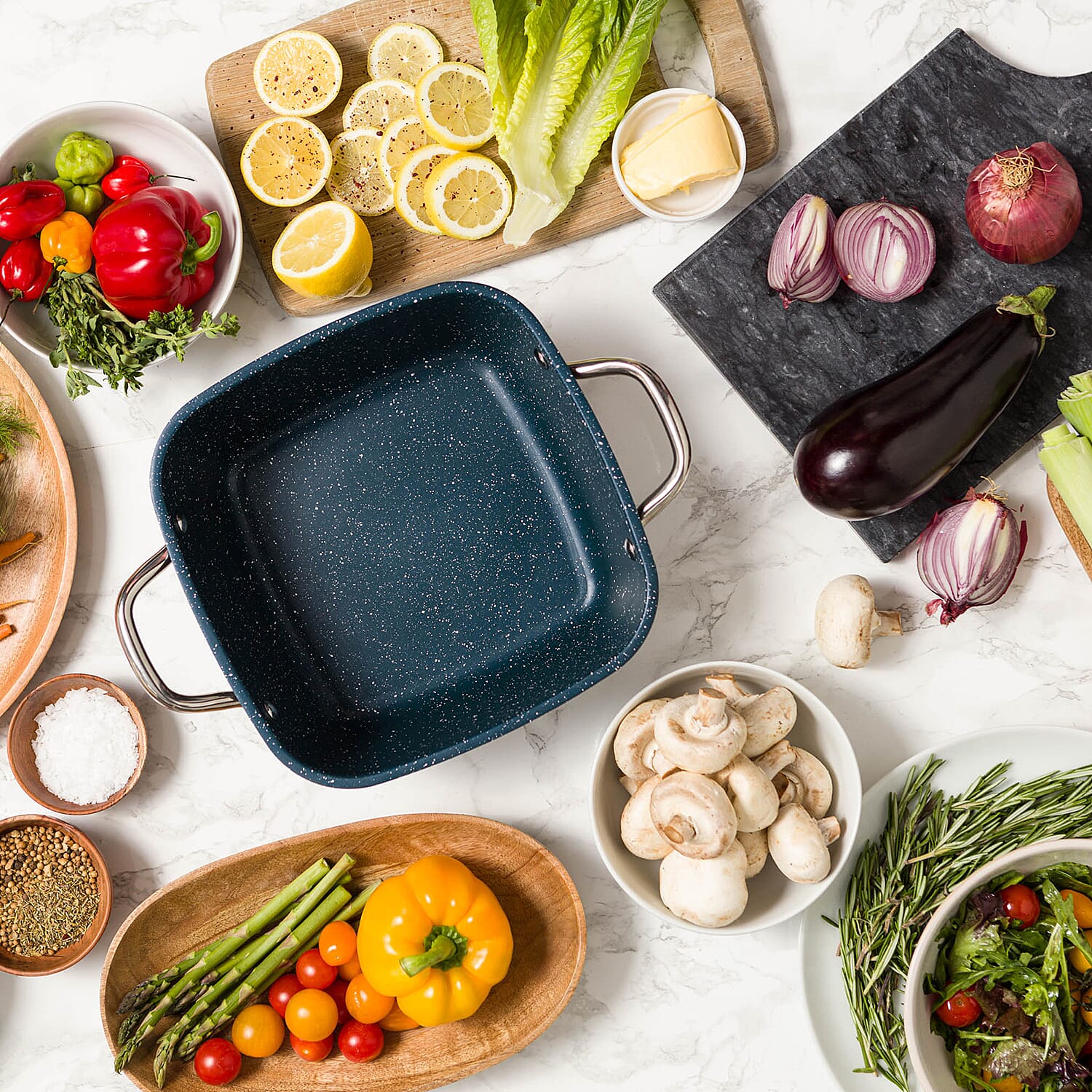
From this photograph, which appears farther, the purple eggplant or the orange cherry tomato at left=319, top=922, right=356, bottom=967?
the orange cherry tomato at left=319, top=922, right=356, bottom=967

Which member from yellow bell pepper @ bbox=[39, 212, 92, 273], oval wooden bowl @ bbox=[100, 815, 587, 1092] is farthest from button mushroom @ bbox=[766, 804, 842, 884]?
yellow bell pepper @ bbox=[39, 212, 92, 273]

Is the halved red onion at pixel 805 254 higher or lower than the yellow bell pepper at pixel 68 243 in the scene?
lower

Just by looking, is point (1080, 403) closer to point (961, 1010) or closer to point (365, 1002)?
point (961, 1010)

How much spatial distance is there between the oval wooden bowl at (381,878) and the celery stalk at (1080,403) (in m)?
0.81

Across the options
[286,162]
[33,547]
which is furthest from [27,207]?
[33,547]

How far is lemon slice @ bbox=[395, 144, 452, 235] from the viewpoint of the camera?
1.12m

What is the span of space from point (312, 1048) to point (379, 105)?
1160 millimetres

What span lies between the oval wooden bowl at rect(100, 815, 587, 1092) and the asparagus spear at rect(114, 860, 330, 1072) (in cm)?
2

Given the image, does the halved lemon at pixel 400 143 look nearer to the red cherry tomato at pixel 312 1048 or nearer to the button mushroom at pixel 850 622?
the button mushroom at pixel 850 622

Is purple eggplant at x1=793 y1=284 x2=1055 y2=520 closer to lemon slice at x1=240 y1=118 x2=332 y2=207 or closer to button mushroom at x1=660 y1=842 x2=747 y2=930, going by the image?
button mushroom at x1=660 y1=842 x2=747 y2=930

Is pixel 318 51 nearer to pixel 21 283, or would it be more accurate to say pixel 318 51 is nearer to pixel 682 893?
pixel 21 283

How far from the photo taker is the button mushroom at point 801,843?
3.45 feet

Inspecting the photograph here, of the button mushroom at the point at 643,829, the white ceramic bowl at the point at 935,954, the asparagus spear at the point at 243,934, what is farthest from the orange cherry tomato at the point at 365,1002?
the white ceramic bowl at the point at 935,954

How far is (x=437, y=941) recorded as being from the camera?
1.11 meters
